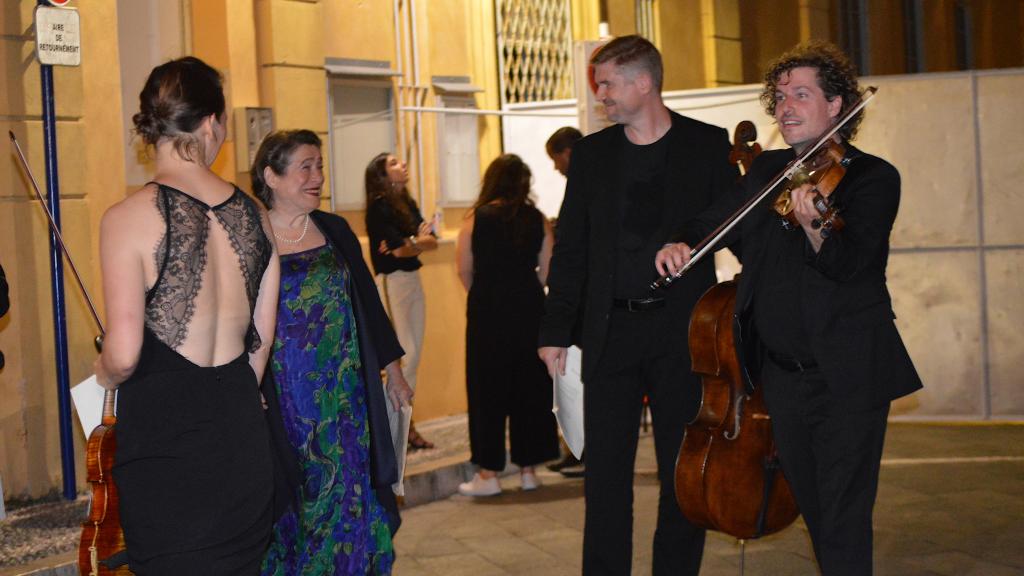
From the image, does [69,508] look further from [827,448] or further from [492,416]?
[827,448]

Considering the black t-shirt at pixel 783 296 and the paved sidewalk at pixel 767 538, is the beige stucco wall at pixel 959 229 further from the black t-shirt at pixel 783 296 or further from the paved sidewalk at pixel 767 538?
the black t-shirt at pixel 783 296

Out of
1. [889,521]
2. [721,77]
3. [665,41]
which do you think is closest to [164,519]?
[889,521]

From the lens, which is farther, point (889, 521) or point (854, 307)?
point (889, 521)

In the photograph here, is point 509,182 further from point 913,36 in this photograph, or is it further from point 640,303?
point 913,36

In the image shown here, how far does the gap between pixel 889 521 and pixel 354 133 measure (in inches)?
174

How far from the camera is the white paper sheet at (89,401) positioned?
12.0 ft

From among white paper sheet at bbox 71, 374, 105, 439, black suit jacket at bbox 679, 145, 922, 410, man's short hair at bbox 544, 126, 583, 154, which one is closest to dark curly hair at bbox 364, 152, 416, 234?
man's short hair at bbox 544, 126, 583, 154

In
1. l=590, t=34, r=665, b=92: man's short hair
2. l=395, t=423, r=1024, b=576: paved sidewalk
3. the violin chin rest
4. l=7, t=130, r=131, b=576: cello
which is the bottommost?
l=395, t=423, r=1024, b=576: paved sidewalk

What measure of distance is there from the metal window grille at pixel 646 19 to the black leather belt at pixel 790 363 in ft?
26.3

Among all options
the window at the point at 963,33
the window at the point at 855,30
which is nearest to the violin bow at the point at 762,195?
the window at the point at 855,30

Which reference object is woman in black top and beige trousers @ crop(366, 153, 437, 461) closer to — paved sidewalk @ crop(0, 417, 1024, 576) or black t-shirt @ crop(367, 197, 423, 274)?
black t-shirt @ crop(367, 197, 423, 274)

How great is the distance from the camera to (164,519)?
3307 mm

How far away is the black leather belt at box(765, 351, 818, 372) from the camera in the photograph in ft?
13.0

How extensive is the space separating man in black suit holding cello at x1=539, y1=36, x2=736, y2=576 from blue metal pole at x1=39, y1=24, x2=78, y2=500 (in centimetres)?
314
